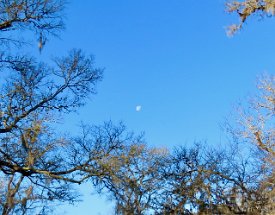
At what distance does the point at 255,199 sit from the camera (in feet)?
52.4

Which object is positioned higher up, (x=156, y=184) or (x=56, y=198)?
(x=156, y=184)

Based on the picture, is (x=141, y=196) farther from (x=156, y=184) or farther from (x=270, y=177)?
(x=270, y=177)

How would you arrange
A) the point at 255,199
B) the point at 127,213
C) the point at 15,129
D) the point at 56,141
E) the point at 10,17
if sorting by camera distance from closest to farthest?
the point at 10,17
the point at 15,129
the point at 56,141
the point at 255,199
the point at 127,213

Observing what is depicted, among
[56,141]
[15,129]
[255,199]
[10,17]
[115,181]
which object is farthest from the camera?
[255,199]

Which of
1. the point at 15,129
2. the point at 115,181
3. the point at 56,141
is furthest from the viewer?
the point at 115,181

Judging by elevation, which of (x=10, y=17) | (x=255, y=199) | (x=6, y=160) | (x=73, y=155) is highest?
(x=10, y=17)

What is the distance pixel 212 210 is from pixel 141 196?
15.3 ft

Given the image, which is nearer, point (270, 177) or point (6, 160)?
point (6, 160)

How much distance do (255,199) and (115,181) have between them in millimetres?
5786

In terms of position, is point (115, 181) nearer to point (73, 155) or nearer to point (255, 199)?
point (73, 155)

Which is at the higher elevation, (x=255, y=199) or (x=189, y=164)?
(x=189, y=164)

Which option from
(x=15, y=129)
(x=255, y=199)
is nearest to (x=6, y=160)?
(x=15, y=129)

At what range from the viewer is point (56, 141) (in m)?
13.8

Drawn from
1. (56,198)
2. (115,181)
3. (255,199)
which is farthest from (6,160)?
(255,199)
